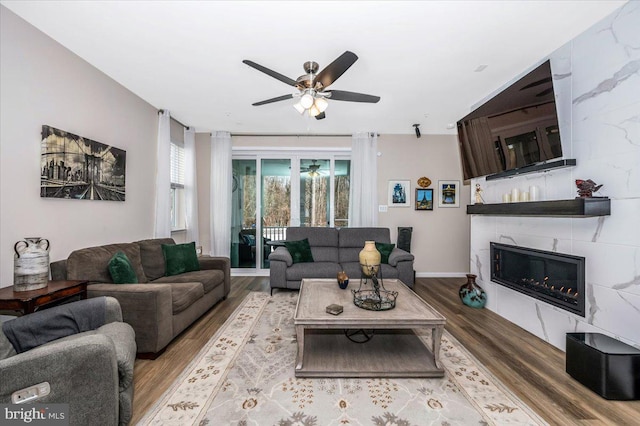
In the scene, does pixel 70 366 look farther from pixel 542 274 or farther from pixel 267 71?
pixel 542 274

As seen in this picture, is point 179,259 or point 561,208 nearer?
point 561,208

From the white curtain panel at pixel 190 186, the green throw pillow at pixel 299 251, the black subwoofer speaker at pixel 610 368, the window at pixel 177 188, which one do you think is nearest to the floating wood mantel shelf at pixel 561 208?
the black subwoofer speaker at pixel 610 368

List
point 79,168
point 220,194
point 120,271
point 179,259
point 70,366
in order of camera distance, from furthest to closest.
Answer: point 220,194 → point 179,259 → point 79,168 → point 120,271 → point 70,366

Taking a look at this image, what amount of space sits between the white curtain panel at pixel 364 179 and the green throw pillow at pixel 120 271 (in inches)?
140

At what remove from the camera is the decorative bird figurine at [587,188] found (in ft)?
7.09

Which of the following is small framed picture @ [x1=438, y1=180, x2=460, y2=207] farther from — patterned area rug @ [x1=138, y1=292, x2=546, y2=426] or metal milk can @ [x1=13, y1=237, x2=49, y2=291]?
metal milk can @ [x1=13, y1=237, x2=49, y2=291]

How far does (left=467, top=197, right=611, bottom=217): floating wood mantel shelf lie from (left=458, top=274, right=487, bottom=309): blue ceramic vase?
1074 mm

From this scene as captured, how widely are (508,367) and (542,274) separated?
111 cm

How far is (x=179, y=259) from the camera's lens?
11.5ft

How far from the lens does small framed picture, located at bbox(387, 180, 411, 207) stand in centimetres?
531

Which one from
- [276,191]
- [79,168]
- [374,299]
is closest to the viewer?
[374,299]

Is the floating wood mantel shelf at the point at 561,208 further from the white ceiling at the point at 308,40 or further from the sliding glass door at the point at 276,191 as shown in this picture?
the sliding glass door at the point at 276,191

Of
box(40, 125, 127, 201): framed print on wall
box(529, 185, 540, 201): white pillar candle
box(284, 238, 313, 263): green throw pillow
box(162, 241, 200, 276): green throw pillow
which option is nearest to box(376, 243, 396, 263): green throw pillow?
box(284, 238, 313, 263): green throw pillow

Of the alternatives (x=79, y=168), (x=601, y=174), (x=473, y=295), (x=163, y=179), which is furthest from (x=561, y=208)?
(x=163, y=179)
